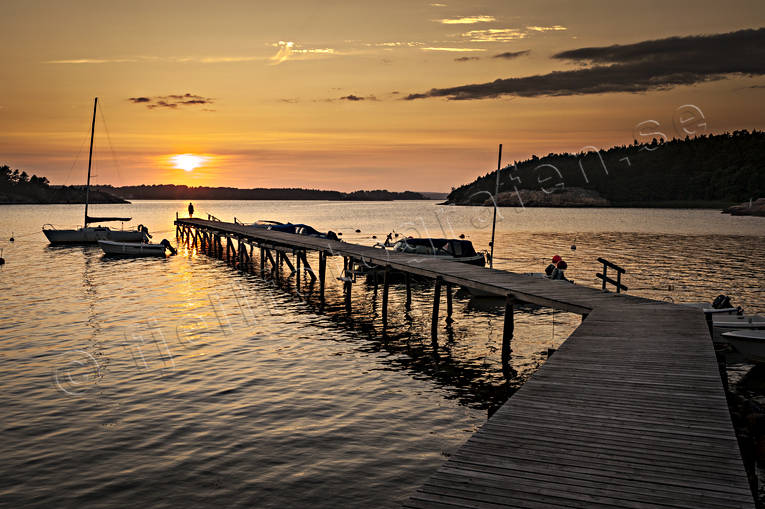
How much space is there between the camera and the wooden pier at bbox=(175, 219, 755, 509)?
6.47 m

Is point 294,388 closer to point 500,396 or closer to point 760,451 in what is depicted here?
point 500,396

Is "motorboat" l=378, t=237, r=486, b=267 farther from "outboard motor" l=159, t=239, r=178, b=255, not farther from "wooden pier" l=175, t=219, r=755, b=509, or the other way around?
"outboard motor" l=159, t=239, r=178, b=255

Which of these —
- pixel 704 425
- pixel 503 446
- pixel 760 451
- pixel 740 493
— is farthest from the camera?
pixel 760 451

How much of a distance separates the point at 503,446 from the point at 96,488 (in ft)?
25.3

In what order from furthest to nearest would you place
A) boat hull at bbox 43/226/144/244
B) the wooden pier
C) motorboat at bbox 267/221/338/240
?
1. boat hull at bbox 43/226/144/244
2. motorboat at bbox 267/221/338/240
3. the wooden pier

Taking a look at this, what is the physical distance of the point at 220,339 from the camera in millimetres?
23062

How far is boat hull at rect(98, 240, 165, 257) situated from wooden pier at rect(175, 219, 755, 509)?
48.3 m

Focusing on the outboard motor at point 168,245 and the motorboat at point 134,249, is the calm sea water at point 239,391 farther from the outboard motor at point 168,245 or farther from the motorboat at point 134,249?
the outboard motor at point 168,245

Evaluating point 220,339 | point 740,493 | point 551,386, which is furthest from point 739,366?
point 220,339

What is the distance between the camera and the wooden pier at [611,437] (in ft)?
21.2

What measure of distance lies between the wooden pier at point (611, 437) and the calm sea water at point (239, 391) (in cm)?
336

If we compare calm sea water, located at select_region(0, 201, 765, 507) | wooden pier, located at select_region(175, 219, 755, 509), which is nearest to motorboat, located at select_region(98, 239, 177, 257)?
calm sea water, located at select_region(0, 201, 765, 507)

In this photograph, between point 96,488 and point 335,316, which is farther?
point 335,316

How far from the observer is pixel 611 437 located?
813 centimetres
